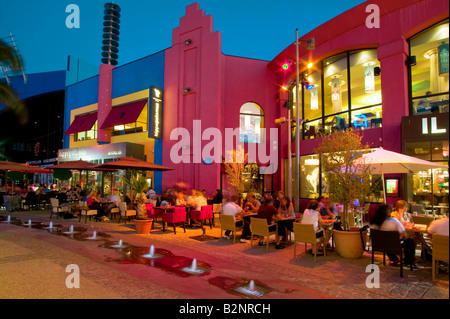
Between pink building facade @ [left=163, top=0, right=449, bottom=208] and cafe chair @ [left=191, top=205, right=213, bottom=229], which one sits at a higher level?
pink building facade @ [left=163, top=0, right=449, bottom=208]

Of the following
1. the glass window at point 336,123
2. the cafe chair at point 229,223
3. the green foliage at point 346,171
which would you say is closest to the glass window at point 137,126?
the glass window at point 336,123

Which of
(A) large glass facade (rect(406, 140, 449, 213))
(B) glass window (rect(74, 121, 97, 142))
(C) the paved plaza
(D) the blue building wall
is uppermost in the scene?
(D) the blue building wall

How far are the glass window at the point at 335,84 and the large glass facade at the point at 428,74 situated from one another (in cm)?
329

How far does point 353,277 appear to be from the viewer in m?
5.72

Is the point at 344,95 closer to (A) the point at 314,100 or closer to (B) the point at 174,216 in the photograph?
(A) the point at 314,100

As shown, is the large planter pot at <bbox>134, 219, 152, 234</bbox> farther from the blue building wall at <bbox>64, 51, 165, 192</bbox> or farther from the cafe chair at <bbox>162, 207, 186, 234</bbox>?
the blue building wall at <bbox>64, 51, 165, 192</bbox>

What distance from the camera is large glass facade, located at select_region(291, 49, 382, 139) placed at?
1411cm

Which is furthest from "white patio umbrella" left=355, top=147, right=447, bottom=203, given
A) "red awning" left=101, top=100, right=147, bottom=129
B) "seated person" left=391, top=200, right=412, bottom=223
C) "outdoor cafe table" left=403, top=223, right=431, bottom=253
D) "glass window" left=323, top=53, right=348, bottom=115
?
"red awning" left=101, top=100, right=147, bottom=129

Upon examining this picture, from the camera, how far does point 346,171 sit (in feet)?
24.9

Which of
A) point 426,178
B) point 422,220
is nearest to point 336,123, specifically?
point 426,178

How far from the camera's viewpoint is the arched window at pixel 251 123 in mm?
18844

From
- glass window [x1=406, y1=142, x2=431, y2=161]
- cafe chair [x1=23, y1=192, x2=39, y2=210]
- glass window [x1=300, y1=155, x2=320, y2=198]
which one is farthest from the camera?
cafe chair [x1=23, y1=192, x2=39, y2=210]
